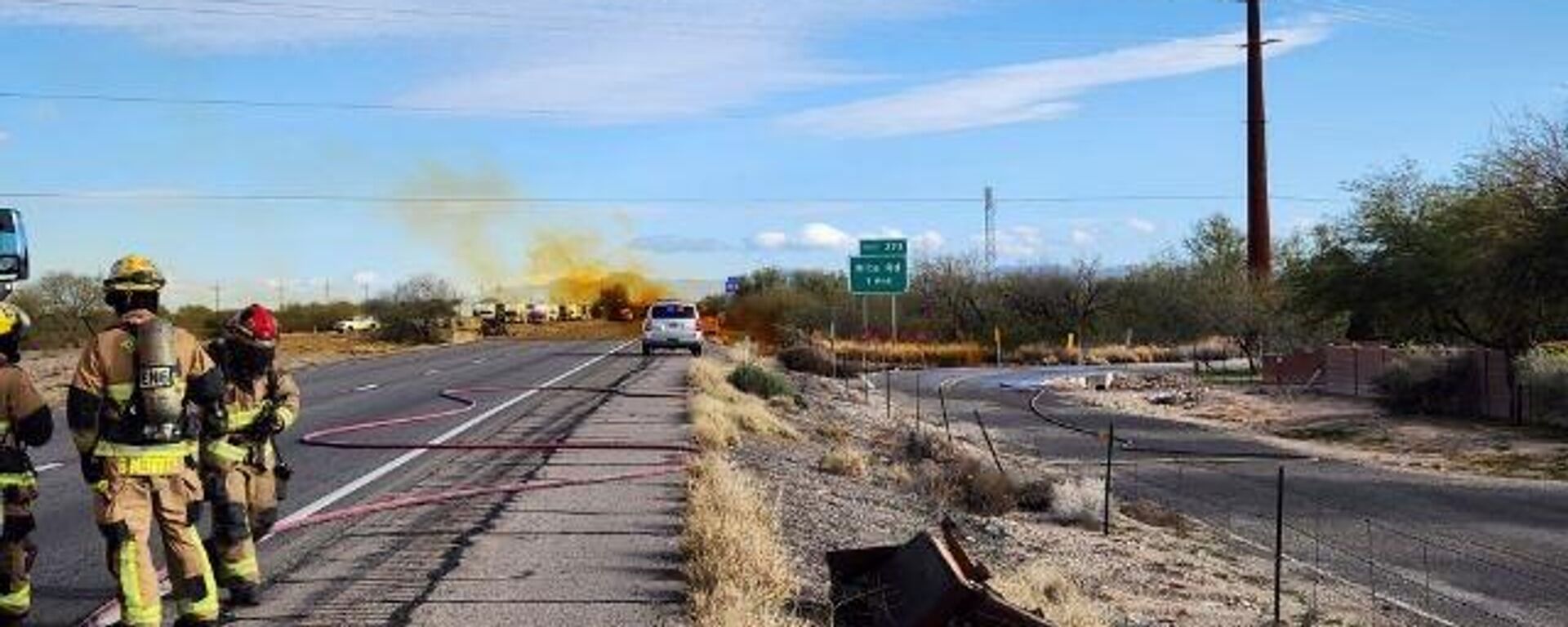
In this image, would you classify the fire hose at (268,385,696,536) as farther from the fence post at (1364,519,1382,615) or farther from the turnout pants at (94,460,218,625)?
the fence post at (1364,519,1382,615)

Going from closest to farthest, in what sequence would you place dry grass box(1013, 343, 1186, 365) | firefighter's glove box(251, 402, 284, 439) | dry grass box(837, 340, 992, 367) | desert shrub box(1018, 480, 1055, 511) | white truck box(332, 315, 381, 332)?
firefighter's glove box(251, 402, 284, 439) < desert shrub box(1018, 480, 1055, 511) < dry grass box(837, 340, 992, 367) < dry grass box(1013, 343, 1186, 365) < white truck box(332, 315, 381, 332)

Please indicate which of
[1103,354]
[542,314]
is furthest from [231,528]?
[542,314]

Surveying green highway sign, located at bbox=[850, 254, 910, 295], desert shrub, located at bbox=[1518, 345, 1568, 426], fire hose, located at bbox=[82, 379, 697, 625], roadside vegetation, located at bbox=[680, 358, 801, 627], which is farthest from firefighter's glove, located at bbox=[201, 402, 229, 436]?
desert shrub, located at bbox=[1518, 345, 1568, 426]

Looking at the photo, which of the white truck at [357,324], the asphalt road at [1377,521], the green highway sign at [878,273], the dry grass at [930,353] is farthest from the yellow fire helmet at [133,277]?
the white truck at [357,324]

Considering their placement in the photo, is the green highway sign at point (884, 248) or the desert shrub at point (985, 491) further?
the green highway sign at point (884, 248)

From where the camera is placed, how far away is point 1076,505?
741 inches

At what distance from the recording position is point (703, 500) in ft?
37.4

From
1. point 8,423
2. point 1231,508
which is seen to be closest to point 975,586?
point 8,423

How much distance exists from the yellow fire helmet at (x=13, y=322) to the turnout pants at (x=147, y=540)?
2.61 ft

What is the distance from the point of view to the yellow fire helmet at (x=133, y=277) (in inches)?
277

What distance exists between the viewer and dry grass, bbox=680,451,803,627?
25.5ft

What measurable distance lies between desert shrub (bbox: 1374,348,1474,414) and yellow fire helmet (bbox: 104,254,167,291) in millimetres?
40065

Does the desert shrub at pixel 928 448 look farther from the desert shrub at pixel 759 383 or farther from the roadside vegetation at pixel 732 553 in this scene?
the roadside vegetation at pixel 732 553

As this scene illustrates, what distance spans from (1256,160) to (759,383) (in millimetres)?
58665
